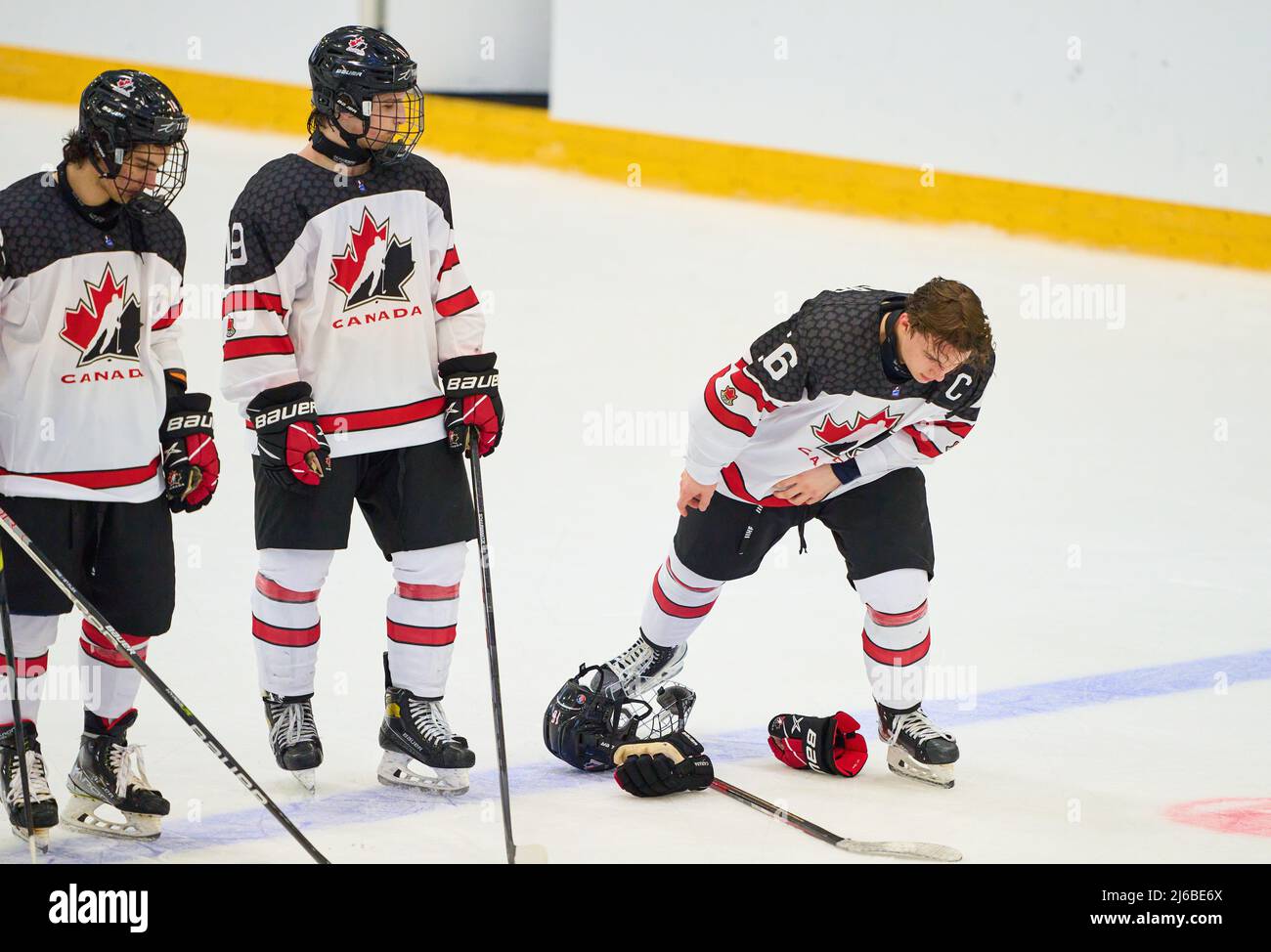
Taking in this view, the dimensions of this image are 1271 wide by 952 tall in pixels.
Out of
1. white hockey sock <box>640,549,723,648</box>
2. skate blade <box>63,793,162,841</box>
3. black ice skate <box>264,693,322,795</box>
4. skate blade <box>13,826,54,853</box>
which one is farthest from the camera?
white hockey sock <box>640,549,723,648</box>

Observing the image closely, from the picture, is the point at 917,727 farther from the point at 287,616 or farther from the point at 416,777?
the point at 287,616

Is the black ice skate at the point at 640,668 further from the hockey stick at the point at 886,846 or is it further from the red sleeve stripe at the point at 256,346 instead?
the red sleeve stripe at the point at 256,346

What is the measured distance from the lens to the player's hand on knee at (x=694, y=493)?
3.21 m

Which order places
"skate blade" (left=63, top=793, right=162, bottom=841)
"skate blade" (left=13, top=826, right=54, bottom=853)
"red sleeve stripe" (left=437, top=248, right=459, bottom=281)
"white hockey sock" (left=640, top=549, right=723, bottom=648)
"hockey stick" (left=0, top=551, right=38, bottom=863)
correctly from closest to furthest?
"hockey stick" (left=0, top=551, right=38, bottom=863)
"skate blade" (left=13, top=826, right=54, bottom=853)
"skate blade" (left=63, top=793, right=162, bottom=841)
"red sleeve stripe" (left=437, top=248, right=459, bottom=281)
"white hockey sock" (left=640, top=549, right=723, bottom=648)

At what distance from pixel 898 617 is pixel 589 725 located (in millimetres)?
662

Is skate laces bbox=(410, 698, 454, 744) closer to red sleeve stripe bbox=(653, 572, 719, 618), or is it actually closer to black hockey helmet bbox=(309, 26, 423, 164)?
red sleeve stripe bbox=(653, 572, 719, 618)

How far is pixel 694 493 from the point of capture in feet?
10.6

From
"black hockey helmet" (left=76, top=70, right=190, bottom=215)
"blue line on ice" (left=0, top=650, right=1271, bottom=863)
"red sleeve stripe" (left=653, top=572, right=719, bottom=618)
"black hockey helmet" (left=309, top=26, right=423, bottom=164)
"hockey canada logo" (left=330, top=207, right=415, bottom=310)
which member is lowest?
"blue line on ice" (left=0, top=650, right=1271, bottom=863)

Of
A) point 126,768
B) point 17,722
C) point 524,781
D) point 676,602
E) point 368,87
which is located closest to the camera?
point 17,722

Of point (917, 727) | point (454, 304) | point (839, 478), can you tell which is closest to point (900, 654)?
point (917, 727)

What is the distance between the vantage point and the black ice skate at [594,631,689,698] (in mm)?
3406

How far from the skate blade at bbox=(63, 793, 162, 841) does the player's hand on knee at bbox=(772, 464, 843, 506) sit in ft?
4.44

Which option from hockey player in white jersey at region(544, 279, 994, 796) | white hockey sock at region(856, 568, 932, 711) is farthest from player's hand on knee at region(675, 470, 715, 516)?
white hockey sock at region(856, 568, 932, 711)

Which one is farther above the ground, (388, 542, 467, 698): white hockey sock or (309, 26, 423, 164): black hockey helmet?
(309, 26, 423, 164): black hockey helmet
